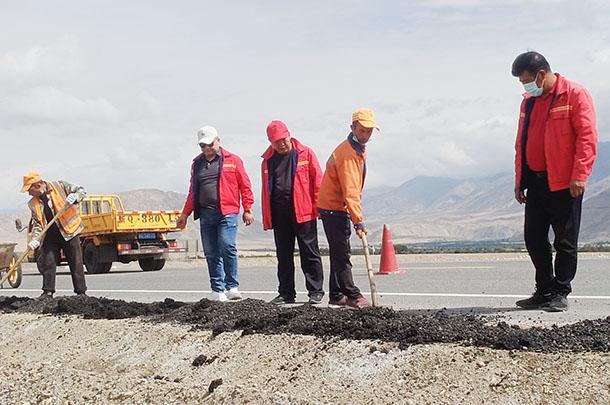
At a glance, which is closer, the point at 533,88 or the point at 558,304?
the point at 533,88

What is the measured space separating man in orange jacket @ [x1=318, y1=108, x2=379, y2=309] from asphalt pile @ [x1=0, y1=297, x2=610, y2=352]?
2.30 feet

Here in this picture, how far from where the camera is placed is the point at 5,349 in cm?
849

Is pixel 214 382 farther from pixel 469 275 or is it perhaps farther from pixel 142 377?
pixel 469 275

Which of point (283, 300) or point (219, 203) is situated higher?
point (219, 203)

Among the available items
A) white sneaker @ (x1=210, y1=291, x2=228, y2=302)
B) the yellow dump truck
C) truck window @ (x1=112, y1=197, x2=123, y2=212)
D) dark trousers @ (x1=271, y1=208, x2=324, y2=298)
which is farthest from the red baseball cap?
truck window @ (x1=112, y1=197, x2=123, y2=212)

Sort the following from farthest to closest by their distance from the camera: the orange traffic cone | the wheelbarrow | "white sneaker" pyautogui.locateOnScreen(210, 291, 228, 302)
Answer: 1. the wheelbarrow
2. the orange traffic cone
3. "white sneaker" pyautogui.locateOnScreen(210, 291, 228, 302)

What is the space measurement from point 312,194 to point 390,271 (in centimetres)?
723

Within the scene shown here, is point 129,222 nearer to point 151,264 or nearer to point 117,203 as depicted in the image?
point 151,264

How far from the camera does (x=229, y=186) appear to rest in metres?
9.56

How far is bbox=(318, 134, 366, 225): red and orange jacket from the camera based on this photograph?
766 centimetres

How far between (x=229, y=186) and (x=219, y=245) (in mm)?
644

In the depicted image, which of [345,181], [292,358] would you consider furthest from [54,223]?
[292,358]

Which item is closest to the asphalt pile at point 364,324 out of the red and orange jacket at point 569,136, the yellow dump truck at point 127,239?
the red and orange jacket at point 569,136

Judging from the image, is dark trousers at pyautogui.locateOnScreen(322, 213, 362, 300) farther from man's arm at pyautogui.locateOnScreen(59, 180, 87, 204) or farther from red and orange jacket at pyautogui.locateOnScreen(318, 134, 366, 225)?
man's arm at pyautogui.locateOnScreen(59, 180, 87, 204)
